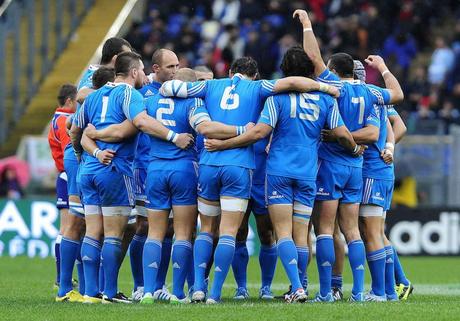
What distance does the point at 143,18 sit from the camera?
33.1 meters

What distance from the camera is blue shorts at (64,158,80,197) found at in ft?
46.3

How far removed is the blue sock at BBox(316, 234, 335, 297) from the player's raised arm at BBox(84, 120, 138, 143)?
2279 mm

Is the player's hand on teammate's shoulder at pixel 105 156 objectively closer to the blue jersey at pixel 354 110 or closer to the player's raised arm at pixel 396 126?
the blue jersey at pixel 354 110

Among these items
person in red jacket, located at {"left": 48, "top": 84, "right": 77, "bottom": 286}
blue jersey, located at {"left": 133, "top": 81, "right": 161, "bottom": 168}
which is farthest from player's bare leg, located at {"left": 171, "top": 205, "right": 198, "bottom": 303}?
person in red jacket, located at {"left": 48, "top": 84, "right": 77, "bottom": 286}

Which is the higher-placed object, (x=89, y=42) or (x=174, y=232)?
→ (x=89, y=42)

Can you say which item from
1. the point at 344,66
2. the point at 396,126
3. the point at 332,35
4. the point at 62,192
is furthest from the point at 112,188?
the point at 332,35

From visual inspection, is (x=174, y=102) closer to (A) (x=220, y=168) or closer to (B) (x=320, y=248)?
(A) (x=220, y=168)

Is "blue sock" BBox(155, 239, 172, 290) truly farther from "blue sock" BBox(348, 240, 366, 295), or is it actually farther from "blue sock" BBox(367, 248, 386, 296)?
"blue sock" BBox(367, 248, 386, 296)

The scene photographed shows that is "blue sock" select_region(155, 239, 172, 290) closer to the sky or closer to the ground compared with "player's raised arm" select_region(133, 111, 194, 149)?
closer to the ground

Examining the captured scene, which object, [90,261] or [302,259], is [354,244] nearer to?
[302,259]

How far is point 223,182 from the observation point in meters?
12.9

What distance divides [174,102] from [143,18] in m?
20.1

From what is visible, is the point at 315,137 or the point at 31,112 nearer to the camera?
the point at 315,137

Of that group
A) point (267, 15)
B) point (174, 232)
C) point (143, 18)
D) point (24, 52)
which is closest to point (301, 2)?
point (267, 15)
